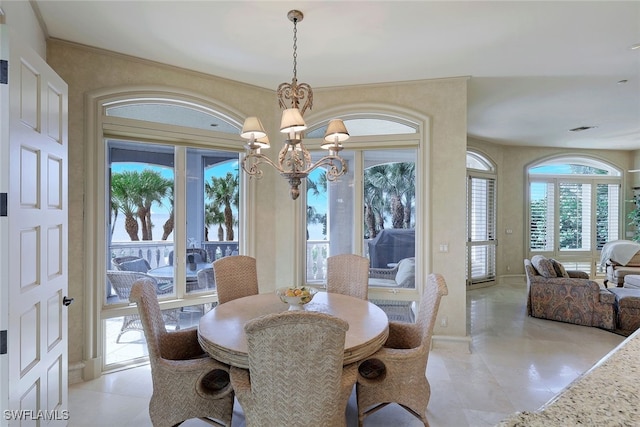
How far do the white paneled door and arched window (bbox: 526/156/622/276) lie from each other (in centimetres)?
874

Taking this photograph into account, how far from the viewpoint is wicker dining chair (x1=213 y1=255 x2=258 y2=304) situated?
10.3 feet

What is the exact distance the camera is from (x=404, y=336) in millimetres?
2623

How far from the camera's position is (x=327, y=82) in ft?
12.9

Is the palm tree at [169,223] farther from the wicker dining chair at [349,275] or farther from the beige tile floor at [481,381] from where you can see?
the wicker dining chair at [349,275]

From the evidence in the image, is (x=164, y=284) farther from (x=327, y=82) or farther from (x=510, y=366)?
(x=510, y=366)

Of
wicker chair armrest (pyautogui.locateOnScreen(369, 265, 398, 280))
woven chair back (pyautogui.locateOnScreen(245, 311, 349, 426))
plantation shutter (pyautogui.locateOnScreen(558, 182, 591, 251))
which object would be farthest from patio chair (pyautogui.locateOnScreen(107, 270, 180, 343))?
plantation shutter (pyautogui.locateOnScreen(558, 182, 591, 251))

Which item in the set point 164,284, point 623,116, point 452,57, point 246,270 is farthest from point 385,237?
point 623,116

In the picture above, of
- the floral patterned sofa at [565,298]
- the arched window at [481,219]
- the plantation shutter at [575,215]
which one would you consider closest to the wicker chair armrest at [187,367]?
the floral patterned sofa at [565,298]

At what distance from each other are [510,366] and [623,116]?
4794mm

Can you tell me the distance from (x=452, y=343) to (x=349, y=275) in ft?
4.99

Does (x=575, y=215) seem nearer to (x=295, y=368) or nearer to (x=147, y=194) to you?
(x=295, y=368)

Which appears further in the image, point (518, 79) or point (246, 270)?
point (518, 79)

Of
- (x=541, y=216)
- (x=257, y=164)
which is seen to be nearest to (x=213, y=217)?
(x=257, y=164)

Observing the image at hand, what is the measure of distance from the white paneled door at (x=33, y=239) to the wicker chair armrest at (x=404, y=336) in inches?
90.2
